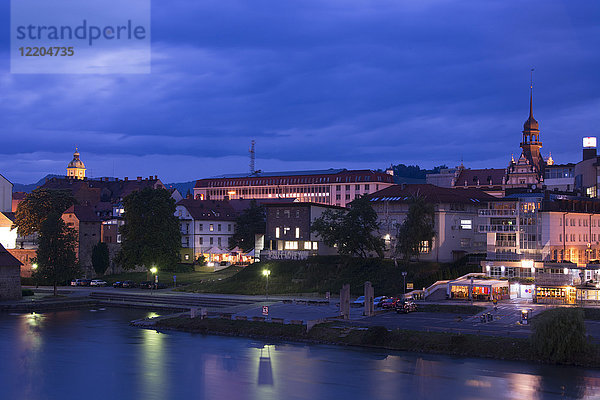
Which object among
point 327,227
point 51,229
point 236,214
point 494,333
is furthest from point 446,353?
point 236,214

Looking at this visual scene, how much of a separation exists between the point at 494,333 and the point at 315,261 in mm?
A: 34634

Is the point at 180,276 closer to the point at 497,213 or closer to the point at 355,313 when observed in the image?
the point at 355,313

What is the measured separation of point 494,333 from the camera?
165 ft

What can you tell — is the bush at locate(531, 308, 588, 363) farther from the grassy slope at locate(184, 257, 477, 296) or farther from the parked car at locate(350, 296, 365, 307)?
the grassy slope at locate(184, 257, 477, 296)

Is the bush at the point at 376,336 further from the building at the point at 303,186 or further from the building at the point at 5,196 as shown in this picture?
the building at the point at 5,196

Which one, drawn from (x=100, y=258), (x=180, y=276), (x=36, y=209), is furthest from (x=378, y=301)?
(x=36, y=209)

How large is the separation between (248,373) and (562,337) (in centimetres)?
2094

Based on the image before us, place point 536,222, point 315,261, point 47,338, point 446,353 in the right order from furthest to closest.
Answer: point 315,261, point 536,222, point 47,338, point 446,353

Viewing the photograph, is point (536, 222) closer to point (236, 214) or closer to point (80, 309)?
point (80, 309)

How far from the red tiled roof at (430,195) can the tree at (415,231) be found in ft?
16.8

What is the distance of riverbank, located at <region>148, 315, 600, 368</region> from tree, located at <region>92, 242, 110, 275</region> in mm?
38545

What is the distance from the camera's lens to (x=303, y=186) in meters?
172

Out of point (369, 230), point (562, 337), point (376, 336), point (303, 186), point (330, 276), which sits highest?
point (303, 186)

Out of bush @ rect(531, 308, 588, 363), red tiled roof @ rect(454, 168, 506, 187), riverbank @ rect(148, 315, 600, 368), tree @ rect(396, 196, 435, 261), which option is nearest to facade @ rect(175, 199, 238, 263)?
tree @ rect(396, 196, 435, 261)
